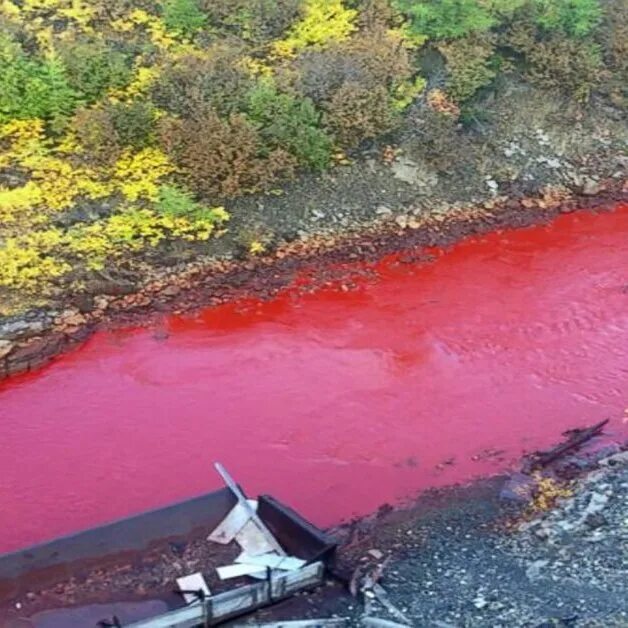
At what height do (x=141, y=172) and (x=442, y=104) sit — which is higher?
(x=141, y=172)

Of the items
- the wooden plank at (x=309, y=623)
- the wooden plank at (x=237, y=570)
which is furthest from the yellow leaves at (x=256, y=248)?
the wooden plank at (x=309, y=623)

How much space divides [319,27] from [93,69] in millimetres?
4381

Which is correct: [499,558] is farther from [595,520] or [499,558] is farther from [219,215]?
[219,215]

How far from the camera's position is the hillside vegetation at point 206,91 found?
48.7 ft

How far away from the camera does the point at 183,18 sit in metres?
17.7

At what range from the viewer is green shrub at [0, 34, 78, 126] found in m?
15.7

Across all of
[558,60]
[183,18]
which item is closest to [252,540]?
[183,18]

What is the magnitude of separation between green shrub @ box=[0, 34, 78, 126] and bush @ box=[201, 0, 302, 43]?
3.45 m

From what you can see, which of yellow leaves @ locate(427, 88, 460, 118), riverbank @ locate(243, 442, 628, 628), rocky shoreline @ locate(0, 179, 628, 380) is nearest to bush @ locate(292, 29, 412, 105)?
yellow leaves @ locate(427, 88, 460, 118)

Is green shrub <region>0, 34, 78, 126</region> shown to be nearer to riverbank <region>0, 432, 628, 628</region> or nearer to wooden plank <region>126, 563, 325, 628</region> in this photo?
riverbank <region>0, 432, 628, 628</region>

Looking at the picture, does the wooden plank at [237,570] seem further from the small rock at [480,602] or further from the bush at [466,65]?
the bush at [466,65]

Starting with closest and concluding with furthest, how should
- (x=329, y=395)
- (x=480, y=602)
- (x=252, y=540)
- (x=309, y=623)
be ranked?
(x=309, y=623)
(x=480, y=602)
(x=252, y=540)
(x=329, y=395)

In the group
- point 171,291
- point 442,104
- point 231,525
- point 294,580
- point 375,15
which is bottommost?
point 294,580

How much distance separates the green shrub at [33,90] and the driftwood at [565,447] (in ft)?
30.6
